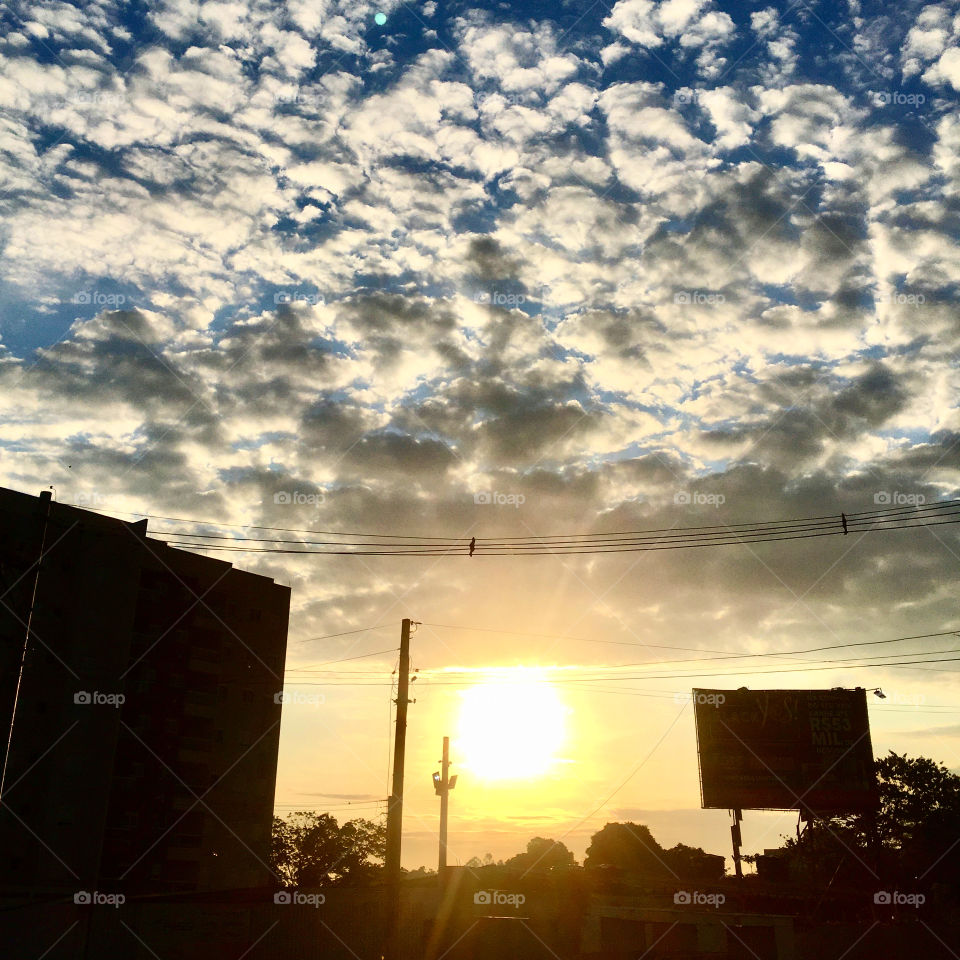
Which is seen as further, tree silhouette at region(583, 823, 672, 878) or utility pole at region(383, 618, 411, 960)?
tree silhouette at region(583, 823, 672, 878)

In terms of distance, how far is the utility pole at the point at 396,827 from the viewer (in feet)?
80.9

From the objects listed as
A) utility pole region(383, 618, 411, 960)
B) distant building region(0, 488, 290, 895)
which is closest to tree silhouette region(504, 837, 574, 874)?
distant building region(0, 488, 290, 895)

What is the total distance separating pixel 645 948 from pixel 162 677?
37.7 metres

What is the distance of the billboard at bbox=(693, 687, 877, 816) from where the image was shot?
51.1 m

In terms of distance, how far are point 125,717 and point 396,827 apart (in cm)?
3821

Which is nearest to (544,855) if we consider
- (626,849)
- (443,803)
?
(626,849)

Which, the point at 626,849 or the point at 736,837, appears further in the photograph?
the point at 626,849

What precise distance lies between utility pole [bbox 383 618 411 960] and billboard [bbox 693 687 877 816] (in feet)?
103

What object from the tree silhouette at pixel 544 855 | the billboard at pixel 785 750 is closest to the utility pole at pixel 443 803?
the billboard at pixel 785 750

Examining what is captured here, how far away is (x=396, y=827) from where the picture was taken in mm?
26078

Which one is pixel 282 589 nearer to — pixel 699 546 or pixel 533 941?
pixel 533 941

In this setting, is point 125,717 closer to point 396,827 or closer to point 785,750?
point 396,827

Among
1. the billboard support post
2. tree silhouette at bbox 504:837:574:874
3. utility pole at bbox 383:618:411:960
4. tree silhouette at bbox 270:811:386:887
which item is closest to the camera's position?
utility pole at bbox 383:618:411:960

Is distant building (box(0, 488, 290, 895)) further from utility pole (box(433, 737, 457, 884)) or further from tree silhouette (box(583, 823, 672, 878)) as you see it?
tree silhouette (box(583, 823, 672, 878))
